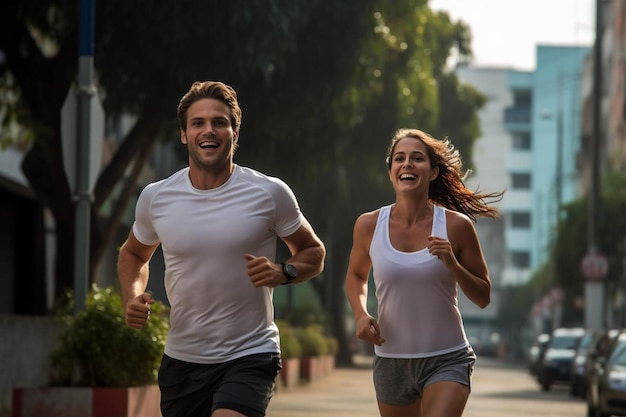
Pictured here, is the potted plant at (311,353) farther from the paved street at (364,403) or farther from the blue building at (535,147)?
the blue building at (535,147)

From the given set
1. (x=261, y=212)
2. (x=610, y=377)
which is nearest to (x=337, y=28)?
(x=610, y=377)

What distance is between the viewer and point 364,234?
8344 millimetres

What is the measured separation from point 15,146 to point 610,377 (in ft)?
38.0

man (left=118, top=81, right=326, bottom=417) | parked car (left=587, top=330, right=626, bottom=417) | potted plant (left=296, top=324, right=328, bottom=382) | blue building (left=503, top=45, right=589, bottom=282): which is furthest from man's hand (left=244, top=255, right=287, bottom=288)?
blue building (left=503, top=45, right=589, bottom=282)

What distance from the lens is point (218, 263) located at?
6941 millimetres

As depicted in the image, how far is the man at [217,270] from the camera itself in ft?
22.7

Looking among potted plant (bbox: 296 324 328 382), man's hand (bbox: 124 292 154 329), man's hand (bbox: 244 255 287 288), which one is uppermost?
man's hand (bbox: 244 255 287 288)

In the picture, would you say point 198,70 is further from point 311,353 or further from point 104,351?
point 311,353

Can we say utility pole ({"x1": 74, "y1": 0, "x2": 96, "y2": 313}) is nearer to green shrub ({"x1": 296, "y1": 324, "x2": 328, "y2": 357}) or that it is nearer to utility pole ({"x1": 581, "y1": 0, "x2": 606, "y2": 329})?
green shrub ({"x1": 296, "y1": 324, "x2": 328, "y2": 357})

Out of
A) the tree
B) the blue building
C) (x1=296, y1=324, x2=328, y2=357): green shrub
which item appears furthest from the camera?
the blue building

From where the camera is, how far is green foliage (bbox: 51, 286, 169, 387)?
553 inches

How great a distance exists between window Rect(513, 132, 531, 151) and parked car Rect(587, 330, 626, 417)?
132 metres

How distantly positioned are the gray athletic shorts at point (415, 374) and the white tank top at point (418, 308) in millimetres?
33

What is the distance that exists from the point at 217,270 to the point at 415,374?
1430 millimetres
